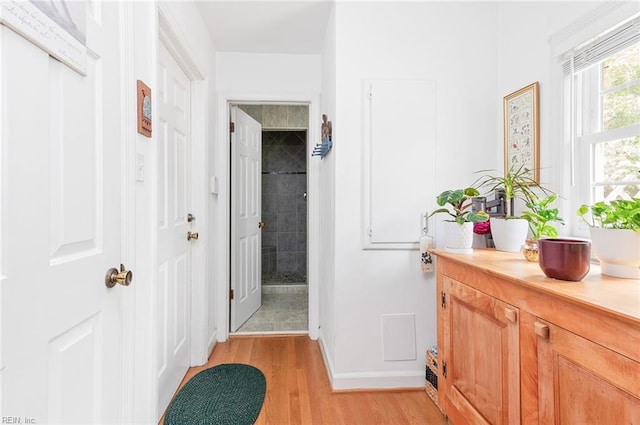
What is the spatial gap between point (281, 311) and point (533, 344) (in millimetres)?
2607

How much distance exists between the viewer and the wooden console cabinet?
2.35ft

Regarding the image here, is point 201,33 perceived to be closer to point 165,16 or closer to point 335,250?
point 165,16

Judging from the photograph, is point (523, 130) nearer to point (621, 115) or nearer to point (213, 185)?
point (621, 115)

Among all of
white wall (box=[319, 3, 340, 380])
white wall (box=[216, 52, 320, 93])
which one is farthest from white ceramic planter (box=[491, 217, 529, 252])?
white wall (box=[216, 52, 320, 93])

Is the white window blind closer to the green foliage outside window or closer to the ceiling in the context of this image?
the green foliage outside window

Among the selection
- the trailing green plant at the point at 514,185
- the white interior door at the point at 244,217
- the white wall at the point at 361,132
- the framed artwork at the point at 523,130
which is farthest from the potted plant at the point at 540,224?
the white interior door at the point at 244,217

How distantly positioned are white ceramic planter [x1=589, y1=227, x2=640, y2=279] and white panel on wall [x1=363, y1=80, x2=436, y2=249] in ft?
3.22

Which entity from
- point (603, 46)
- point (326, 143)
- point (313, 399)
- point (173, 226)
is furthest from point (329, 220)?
point (603, 46)

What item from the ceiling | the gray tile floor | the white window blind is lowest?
the gray tile floor

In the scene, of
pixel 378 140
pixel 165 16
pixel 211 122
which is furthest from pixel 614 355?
pixel 211 122

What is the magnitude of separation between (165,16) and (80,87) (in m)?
0.86

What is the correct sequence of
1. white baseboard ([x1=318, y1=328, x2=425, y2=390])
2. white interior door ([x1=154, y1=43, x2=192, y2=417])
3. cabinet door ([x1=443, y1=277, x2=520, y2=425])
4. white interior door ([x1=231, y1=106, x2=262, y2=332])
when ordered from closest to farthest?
1. cabinet door ([x1=443, y1=277, x2=520, y2=425])
2. white interior door ([x1=154, y1=43, x2=192, y2=417])
3. white baseboard ([x1=318, y1=328, x2=425, y2=390])
4. white interior door ([x1=231, y1=106, x2=262, y2=332])

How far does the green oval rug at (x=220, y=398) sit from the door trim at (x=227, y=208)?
58 cm

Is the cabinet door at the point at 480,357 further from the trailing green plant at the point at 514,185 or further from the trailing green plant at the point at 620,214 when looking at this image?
the trailing green plant at the point at 514,185
